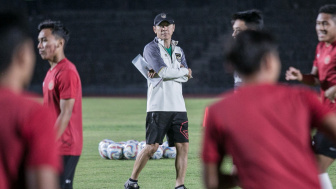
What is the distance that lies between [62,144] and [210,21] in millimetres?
29999

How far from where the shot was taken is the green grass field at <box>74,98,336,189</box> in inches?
336

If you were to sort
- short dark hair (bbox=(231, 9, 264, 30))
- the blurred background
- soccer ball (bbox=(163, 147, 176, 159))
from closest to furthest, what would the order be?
short dark hair (bbox=(231, 9, 264, 30)) → soccer ball (bbox=(163, 147, 176, 159)) → the blurred background

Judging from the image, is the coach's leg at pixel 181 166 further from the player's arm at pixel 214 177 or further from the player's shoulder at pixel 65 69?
the player's arm at pixel 214 177

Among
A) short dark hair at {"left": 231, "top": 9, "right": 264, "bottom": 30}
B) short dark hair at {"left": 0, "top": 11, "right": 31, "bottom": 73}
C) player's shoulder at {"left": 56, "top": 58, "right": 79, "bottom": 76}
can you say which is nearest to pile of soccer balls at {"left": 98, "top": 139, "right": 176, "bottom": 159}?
short dark hair at {"left": 231, "top": 9, "right": 264, "bottom": 30}

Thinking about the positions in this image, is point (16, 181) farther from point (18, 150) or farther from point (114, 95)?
point (114, 95)

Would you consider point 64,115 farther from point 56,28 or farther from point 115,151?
point 115,151

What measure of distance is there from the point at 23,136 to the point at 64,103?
2546 millimetres

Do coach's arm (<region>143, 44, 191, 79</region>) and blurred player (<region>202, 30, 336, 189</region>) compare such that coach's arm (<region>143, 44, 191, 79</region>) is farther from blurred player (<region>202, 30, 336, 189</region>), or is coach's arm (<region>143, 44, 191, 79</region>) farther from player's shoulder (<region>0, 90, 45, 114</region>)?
player's shoulder (<region>0, 90, 45, 114</region>)

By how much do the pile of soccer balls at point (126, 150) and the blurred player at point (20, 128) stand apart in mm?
8102

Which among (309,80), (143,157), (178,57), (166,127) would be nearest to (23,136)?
(309,80)

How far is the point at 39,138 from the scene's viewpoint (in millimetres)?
2307

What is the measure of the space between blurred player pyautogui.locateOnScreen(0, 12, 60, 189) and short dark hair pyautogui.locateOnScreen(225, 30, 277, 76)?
875mm

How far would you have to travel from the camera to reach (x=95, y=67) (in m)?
34.1

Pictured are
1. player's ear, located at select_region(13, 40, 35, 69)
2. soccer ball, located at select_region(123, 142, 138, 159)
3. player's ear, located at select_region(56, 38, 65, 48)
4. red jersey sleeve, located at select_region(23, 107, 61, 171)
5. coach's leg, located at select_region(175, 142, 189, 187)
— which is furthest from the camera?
soccer ball, located at select_region(123, 142, 138, 159)
